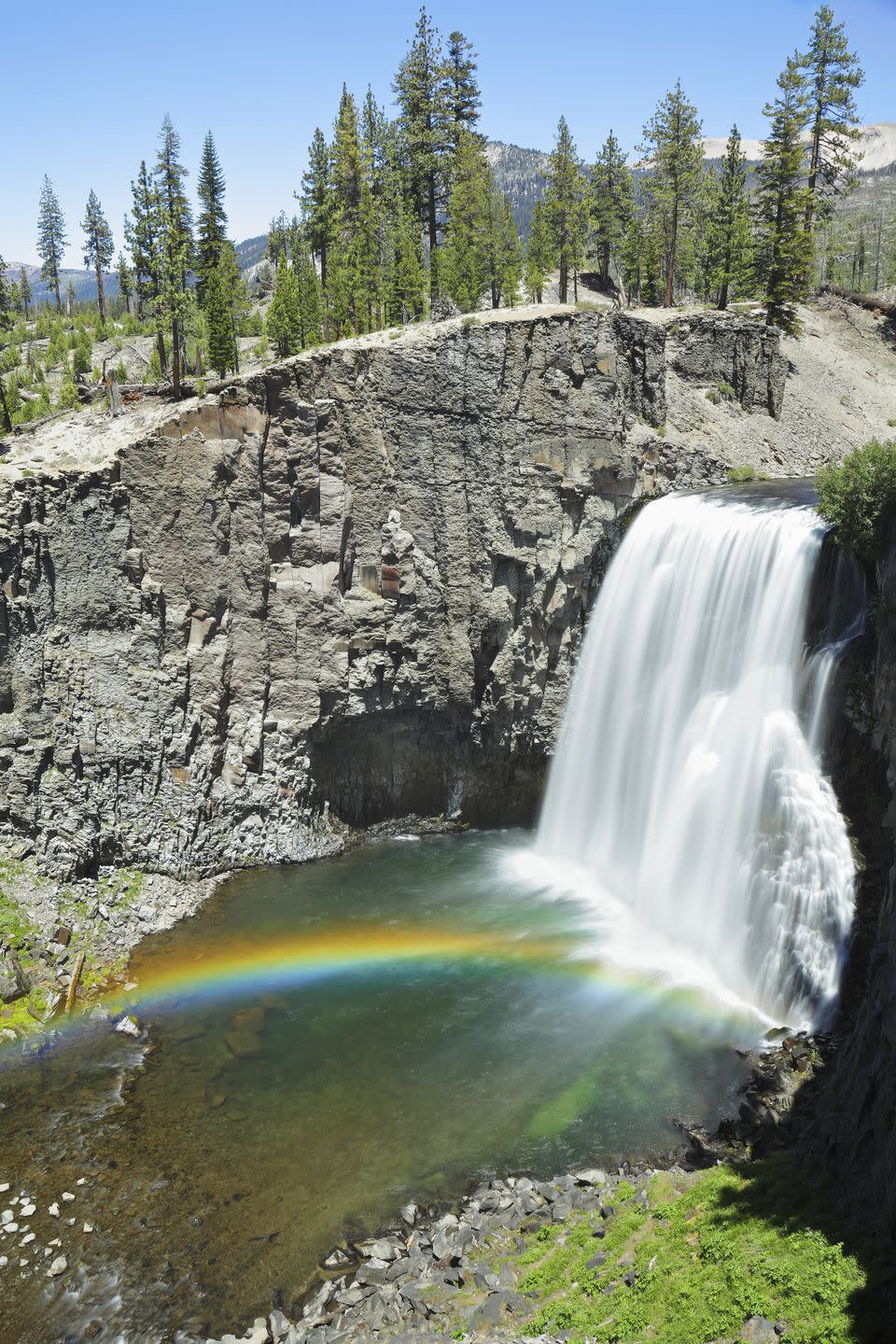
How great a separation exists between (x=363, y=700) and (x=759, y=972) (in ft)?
48.5

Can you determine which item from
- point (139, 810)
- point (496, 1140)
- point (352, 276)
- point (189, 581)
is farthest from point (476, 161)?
point (496, 1140)

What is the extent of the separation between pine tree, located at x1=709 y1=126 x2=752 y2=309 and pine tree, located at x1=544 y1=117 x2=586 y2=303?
7.74 metres

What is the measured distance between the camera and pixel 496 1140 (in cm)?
1791

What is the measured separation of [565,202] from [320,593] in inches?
1299

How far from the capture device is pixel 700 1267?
12.6m

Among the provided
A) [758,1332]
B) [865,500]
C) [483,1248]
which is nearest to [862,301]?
[865,500]

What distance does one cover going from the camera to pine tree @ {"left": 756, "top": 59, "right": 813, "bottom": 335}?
142 feet

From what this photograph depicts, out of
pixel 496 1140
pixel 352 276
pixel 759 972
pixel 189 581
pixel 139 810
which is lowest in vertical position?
pixel 496 1140

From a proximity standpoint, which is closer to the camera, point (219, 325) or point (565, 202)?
point (219, 325)

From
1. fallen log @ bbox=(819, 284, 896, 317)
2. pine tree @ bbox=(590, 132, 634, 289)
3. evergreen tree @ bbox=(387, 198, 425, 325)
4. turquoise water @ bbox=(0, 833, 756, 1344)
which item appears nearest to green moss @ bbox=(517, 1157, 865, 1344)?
turquoise water @ bbox=(0, 833, 756, 1344)

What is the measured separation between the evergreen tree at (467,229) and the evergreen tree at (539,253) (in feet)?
15.1

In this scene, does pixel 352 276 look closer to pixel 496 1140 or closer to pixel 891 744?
pixel 891 744

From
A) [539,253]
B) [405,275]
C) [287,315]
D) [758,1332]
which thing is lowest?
[758,1332]

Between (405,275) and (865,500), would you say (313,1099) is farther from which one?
(405,275)
